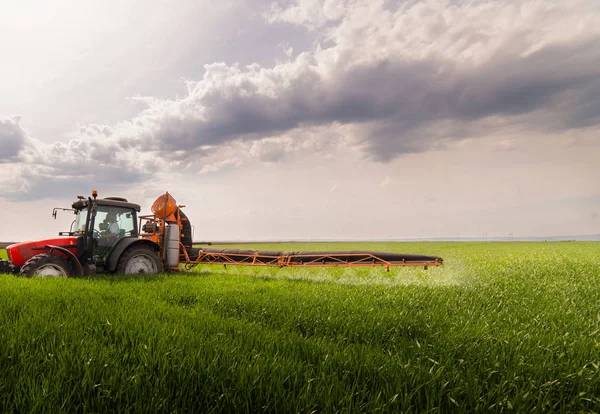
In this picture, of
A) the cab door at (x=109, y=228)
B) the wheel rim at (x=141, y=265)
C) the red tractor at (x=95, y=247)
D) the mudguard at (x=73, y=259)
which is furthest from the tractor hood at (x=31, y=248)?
the wheel rim at (x=141, y=265)

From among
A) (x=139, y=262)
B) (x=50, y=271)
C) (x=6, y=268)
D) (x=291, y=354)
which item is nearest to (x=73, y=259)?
(x=50, y=271)

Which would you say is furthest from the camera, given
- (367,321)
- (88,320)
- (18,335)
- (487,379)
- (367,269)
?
(367,269)

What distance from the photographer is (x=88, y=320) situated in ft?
15.9

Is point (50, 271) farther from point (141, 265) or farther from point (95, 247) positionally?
point (141, 265)

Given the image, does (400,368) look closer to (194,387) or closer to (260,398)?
(260,398)

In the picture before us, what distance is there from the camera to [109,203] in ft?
35.7

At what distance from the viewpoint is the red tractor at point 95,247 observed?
9.86m

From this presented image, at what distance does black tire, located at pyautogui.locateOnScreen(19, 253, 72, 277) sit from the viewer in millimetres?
9184

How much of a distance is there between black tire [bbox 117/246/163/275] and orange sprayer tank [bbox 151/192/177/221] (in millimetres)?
1687

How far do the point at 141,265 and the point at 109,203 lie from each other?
7.41 feet

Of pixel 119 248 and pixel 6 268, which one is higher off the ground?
pixel 119 248

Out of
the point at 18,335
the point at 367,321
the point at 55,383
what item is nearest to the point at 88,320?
the point at 18,335

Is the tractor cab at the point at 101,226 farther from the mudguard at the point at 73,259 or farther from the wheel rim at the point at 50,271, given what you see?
the wheel rim at the point at 50,271

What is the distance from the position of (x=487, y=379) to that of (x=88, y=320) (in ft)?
16.6
